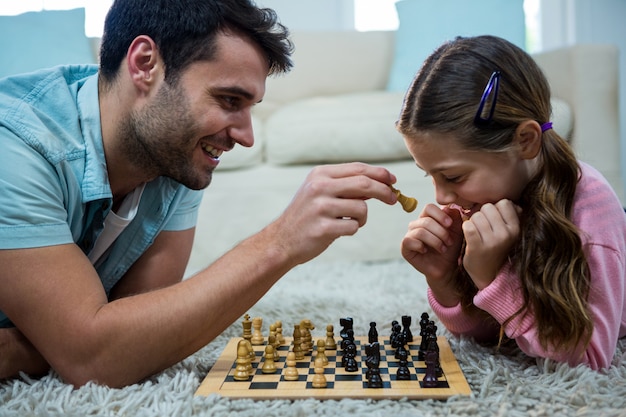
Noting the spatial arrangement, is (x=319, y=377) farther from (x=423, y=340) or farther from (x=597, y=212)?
(x=597, y=212)

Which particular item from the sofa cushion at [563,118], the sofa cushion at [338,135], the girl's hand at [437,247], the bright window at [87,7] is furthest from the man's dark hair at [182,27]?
the bright window at [87,7]

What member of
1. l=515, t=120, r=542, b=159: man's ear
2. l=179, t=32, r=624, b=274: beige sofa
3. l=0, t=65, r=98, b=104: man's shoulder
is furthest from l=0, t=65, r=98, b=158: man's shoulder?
l=179, t=32, r=624, b=274: beige sofa

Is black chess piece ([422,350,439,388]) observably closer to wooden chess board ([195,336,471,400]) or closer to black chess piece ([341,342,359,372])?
wooden chess board ([195,336,471,400])

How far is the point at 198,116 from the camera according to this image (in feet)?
4.53

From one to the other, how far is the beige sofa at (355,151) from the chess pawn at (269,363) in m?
1.43

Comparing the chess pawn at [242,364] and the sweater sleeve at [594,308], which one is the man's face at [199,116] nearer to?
the chess pawn at [242,364]

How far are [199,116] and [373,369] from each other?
0.61 metres

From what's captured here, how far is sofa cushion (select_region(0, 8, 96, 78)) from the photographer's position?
293 centimetres

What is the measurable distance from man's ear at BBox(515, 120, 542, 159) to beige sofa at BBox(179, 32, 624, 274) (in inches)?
Answer: 54.6

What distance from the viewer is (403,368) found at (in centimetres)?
120

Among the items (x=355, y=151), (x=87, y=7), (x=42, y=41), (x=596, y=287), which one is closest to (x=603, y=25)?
(x=355, y=151)

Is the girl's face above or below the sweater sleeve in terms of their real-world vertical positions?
above

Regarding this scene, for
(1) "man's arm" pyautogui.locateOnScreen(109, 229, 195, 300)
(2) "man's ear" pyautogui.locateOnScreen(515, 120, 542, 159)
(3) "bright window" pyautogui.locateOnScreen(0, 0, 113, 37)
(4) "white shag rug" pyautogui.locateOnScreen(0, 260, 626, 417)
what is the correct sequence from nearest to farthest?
(4) "white shag rug" pyautogui.locateOnScreen(0, 260, 626, 417), (2) "man's ear" pyautogui.locateOnScreen(515, 120, 542, 159), (1) "man's arm" pyautogui.locateOnScreen(109, 229, 195, 300), (3) "bright window" pyautogui.locateOnScreen(0, 0, 113, 37)

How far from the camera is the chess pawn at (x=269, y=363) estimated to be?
4.05 ft
